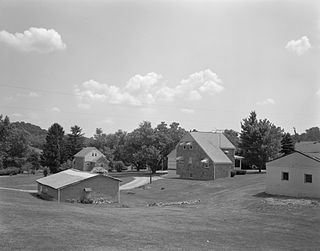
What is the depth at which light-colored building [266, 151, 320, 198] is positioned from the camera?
3156 cm

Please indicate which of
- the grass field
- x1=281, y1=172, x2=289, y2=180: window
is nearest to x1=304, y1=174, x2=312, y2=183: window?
x1=281, y1=172, x2=289, y2=180: window

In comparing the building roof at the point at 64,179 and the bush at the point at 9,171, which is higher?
the building roof at the point at 64,179

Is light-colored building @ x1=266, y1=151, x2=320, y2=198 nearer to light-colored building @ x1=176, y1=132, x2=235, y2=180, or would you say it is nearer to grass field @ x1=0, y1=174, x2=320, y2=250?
grass field @ x1=0, y1=174, x2=320, y2=250

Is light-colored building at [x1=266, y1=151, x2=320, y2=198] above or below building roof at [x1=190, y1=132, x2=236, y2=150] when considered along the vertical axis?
below

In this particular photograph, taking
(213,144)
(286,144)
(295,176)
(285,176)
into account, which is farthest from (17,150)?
(295,176)

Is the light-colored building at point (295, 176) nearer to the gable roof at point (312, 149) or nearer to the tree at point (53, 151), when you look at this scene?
the gable roof at point (312, 149)

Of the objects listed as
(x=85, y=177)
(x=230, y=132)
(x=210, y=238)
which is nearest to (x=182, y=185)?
(x=85, y=177)

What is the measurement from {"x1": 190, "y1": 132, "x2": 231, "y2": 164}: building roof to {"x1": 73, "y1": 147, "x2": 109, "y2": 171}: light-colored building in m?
32.1

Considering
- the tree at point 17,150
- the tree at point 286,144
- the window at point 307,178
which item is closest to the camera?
the window at point 307,178

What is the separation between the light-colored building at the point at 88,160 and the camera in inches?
3391

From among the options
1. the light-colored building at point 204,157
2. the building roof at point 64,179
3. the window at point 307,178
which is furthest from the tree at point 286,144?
the building roof at point 64,179

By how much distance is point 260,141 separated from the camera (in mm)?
62969

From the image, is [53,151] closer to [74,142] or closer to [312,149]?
[74,142]

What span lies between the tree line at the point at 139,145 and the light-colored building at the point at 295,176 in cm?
2838
